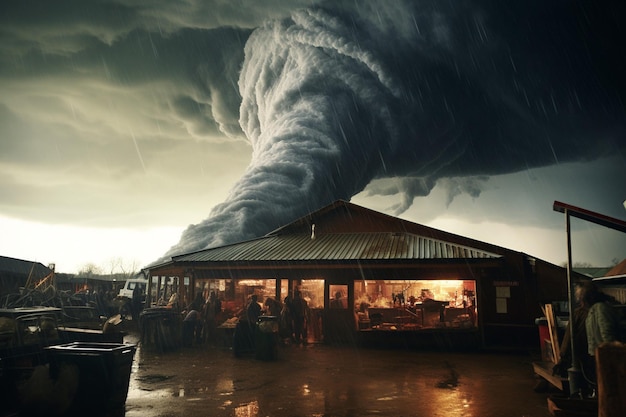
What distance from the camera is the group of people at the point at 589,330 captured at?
5648 mm

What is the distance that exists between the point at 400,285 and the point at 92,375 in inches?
482

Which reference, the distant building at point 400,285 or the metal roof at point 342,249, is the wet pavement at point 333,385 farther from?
the metal roof at point 342,249

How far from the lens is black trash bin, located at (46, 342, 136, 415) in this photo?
278 inches

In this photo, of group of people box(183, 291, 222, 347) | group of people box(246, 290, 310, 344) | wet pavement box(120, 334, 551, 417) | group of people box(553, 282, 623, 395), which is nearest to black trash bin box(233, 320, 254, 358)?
wet pavement box(120, 334, 551, 417)

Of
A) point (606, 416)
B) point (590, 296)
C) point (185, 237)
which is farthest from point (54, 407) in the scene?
point (185, 237)

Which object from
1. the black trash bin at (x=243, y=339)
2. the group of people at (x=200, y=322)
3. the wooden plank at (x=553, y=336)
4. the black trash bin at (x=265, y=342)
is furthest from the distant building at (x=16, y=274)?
the wooden plank at (x=553, y=336)

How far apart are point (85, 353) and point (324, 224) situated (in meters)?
14.9

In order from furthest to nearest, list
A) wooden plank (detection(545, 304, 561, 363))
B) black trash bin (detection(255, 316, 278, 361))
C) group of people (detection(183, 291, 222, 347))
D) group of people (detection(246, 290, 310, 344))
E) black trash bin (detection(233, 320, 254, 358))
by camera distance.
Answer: group of people (detection(246, 290, 310, 344))
group of people (detection(183, 291, 222, 347))
black trash bin (detection(233, 320, 254, 358))
black trash bin (detection(255, 316, 278, 361))
wooden plank (detection(545, 304, 561, 363))

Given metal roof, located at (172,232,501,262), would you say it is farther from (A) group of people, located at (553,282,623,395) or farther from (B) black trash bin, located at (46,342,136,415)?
(B) black trash bin, located at (46,342,136,415)

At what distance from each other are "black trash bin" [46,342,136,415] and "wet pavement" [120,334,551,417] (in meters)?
0.48

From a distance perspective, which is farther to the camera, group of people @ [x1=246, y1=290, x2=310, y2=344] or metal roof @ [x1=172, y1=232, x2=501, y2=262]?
group of people @ [x1=246, y1=290, x2=310, y2=344]

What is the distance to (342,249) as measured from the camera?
57.4 feet

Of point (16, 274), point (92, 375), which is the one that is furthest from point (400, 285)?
Answer: point (16, 274)

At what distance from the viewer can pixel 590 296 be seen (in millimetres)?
6047
